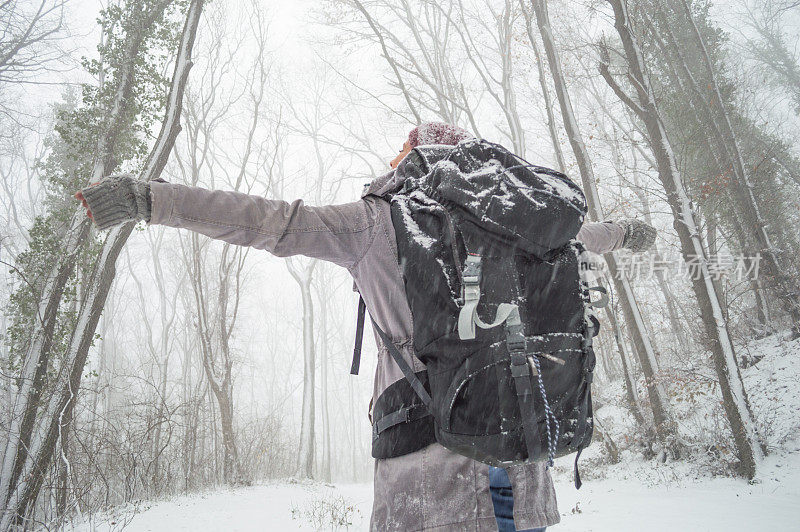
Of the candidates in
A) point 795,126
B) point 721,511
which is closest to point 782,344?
point 721,511

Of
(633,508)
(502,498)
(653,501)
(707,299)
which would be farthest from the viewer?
(653,501)

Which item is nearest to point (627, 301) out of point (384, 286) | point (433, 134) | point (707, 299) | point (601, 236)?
point (707, 299)

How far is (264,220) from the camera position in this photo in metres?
1.12

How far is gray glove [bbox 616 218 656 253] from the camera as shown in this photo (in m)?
1.95

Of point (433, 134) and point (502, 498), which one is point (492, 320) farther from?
point (433, 134)

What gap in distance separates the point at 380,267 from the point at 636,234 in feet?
4.49

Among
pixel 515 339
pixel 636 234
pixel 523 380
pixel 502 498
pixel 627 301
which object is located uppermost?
pixel 627 301

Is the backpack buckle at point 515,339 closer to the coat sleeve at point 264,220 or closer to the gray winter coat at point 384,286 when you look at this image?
the gray winter coat at point 384,286

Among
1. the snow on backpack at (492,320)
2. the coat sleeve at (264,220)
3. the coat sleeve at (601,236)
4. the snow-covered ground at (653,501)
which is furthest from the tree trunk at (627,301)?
the coat sleeve at (264,220)

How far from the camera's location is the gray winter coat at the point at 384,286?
1.10 m

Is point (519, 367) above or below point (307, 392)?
below

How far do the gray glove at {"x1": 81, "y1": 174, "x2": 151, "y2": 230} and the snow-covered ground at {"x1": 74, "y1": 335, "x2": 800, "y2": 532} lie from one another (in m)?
4.25

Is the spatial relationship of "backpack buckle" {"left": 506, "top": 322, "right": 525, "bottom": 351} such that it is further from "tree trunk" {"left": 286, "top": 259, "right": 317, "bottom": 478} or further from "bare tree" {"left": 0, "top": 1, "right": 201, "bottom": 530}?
"tree trunk" {"left": 286, "top": 259, "right": 317, "bottom": 478}

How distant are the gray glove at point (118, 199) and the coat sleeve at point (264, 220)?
0.11 ft
